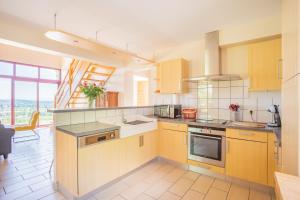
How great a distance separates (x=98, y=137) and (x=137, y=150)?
831mm

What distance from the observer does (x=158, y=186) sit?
2.11m

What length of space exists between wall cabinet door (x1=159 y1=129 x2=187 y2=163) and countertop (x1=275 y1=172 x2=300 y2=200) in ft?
5.60

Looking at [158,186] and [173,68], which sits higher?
[173,68]

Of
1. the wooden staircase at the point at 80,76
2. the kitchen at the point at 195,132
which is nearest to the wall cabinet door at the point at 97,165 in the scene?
the kitchen at the point at 195,132

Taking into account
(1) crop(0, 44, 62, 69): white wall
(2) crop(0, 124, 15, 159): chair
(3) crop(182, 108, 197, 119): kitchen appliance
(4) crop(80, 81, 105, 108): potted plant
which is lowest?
(2) crop(0, 124, 15, 159): chair

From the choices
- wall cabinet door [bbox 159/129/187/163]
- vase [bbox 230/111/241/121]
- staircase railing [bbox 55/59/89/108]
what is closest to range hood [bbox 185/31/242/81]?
vase [bbox 230/111/241/121]

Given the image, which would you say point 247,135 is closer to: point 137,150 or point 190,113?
point 190,113

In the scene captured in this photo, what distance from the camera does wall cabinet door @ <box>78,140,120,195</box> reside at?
1741mm

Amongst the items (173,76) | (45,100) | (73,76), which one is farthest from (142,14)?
(45,100)

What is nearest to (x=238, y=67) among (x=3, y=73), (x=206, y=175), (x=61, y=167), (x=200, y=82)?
(x=200, y=82)

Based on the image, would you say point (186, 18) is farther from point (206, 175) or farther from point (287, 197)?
point (206, 175)

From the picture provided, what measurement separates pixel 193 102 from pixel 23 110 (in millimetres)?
6749

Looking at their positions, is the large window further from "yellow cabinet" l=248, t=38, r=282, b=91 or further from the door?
"yellow cabinet" l=248, t=38, r=282, b=91

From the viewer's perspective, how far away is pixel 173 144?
274cm
